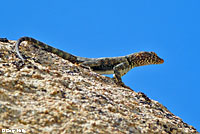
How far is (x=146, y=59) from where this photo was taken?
14.6 m

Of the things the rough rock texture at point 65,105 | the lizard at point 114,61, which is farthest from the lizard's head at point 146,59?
the rough rock texture at point 65,105

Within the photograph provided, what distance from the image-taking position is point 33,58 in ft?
30.5

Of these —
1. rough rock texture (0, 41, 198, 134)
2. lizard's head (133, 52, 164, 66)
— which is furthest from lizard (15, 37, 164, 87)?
rough rock texture (0, 41, 198, 134)

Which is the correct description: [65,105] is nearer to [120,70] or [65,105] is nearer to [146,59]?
[120,70]

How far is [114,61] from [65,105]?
287 inches

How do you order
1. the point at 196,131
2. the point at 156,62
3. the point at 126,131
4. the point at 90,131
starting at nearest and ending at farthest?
the point at 90,131 → the point at 126,131 → the point at 196,131 → the point at 156,62

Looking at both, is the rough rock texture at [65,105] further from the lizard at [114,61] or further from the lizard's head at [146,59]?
the lizard's head at [146,59]

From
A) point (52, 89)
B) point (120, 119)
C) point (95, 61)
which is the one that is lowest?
point (120, 119)

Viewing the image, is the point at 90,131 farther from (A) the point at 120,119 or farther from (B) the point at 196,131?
(B) the point at 196,131

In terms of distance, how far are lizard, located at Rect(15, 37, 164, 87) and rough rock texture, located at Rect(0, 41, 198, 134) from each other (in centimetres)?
211

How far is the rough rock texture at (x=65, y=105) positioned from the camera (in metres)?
5.86

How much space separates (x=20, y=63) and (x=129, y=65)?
6.67 metres

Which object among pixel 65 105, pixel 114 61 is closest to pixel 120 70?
pixel 114 61

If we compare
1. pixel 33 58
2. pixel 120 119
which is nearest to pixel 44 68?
pixel 33 58
